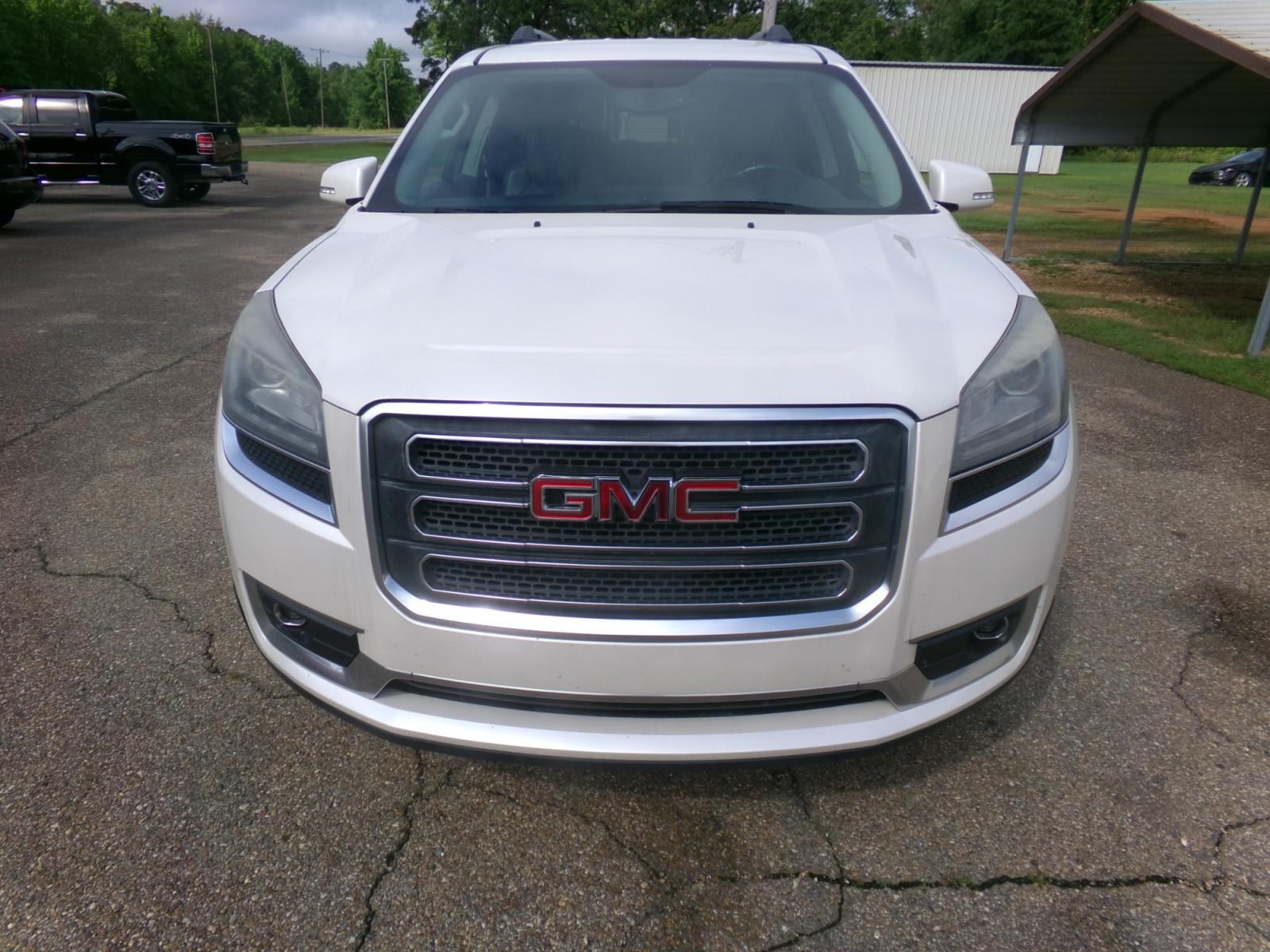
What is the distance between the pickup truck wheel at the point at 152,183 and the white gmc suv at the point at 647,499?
52.5ft

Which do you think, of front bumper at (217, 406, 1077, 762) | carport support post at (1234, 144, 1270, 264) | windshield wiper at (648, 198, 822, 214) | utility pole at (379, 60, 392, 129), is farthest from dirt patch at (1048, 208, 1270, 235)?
utility pole at (379, 60, 392, 129)

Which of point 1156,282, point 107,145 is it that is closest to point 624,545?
point 1156,282

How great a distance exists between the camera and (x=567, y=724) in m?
1.83

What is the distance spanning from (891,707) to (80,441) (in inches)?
174

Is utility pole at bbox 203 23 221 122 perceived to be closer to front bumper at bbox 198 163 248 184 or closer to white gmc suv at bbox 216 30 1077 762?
front bumper at bbox 198 163 248 184

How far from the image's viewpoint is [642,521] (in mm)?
1716

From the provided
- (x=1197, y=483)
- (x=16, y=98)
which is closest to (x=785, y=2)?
(x=16, y=98)

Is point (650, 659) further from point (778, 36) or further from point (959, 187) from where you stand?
point (778, 36)

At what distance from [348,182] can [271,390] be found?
152cm

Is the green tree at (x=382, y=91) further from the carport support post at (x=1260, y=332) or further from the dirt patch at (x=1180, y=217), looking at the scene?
the carport support post at (x=1260, y=332)

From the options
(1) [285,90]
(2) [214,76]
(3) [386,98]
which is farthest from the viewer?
(3) [386,98]

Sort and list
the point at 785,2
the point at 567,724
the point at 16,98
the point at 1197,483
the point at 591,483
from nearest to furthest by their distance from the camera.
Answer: the point at 591,483, the point at 567,724, the point at 1197,483, the point at 16,98, the point at 785,2

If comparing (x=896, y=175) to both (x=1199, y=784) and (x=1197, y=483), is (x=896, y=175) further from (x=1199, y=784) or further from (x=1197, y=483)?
(x=1197, y=483)

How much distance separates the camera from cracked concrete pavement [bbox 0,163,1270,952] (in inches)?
74.5
